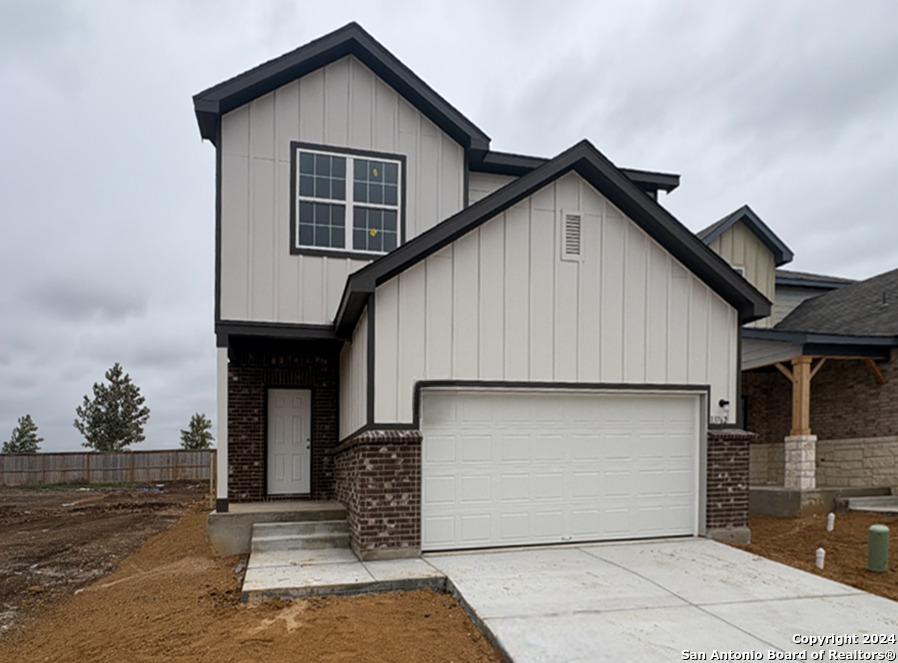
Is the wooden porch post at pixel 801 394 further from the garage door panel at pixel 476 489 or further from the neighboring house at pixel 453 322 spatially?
the garage door panel at pixel 476 489

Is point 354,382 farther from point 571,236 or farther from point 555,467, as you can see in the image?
point 571,236

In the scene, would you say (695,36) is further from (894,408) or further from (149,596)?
(149,596)

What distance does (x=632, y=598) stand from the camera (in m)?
5.84

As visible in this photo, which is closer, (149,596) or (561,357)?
(149,596)

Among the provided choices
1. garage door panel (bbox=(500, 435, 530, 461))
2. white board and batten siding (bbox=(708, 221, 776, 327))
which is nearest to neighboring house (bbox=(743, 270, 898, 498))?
white board and batten siding (bbox=(708, 221, 776, 327))

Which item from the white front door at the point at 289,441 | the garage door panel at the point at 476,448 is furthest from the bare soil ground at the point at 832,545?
the white front door at the point at 289,441

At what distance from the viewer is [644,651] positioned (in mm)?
4539

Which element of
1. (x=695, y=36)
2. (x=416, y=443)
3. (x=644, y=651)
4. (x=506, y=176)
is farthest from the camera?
(x=695, y=36)

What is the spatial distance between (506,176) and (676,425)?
5852mm

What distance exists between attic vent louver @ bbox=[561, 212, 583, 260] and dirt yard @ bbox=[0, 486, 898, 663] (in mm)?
→ 4755

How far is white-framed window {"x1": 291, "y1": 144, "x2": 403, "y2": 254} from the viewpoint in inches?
392

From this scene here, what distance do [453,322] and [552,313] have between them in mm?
1438

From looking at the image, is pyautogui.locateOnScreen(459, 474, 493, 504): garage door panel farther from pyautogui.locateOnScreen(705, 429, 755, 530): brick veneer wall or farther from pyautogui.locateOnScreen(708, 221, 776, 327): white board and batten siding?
pyautogui.locateOnScreen(708, 221, 776, 327): white board and batten siding

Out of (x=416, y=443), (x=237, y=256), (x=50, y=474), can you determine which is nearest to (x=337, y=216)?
(x=237, y=256)
